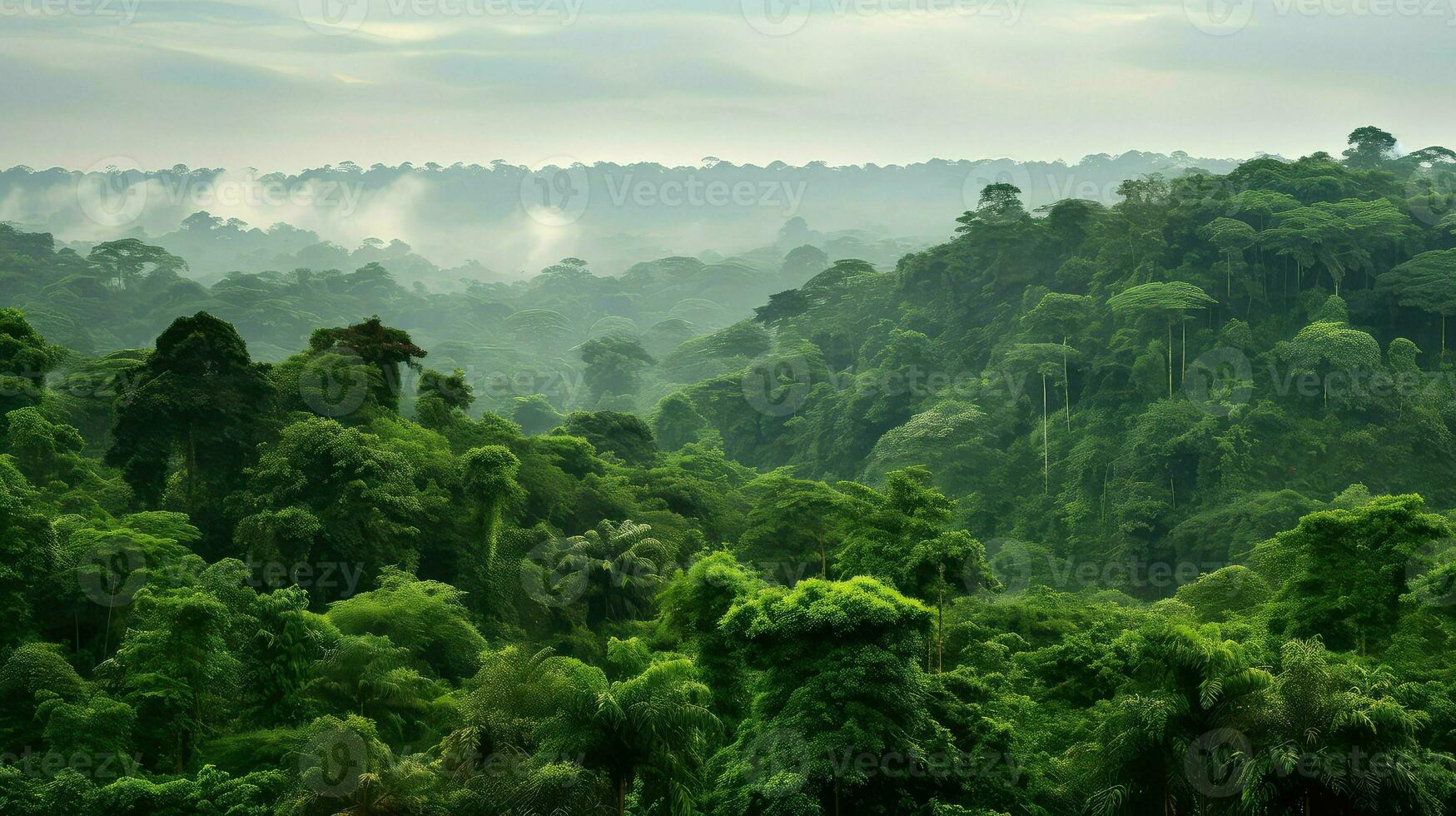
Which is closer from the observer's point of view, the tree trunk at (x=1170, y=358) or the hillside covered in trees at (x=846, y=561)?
the hillside covered in trees at (x=846, y=561)

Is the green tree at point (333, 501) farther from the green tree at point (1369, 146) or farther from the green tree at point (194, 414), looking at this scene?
the green tree at point (1369, 146)

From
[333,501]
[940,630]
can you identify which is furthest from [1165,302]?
[333,501]

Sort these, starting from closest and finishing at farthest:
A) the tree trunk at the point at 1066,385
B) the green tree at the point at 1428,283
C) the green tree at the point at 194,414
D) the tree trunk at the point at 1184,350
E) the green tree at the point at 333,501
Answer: the green tree at the point at 333,501 < the green tree at the point at 194,414 < the green tree at the point at 1428,283 < the tree trunk at the point at 1184,350 < the tree trunk at the point at 1066,385

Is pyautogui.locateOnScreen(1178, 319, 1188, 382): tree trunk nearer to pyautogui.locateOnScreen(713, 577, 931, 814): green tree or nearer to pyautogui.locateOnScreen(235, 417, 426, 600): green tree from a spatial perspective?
pyautogui.locateOnScreen(235, 417, 426, 600): green tree

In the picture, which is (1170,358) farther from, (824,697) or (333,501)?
(824,697)

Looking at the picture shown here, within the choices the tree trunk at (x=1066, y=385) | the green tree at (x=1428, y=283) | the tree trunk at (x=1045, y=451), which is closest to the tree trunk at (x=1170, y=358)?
the tree trunk at (x=1066, y=385)

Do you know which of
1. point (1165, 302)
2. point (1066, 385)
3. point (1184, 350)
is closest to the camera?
point (1165, 302)

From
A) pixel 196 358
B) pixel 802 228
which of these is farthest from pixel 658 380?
pixel 802 228

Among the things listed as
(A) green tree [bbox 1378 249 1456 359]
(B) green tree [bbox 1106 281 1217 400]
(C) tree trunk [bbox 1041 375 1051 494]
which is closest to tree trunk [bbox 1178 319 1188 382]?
(B) green tree [bbox 1106 281 1217 400]
